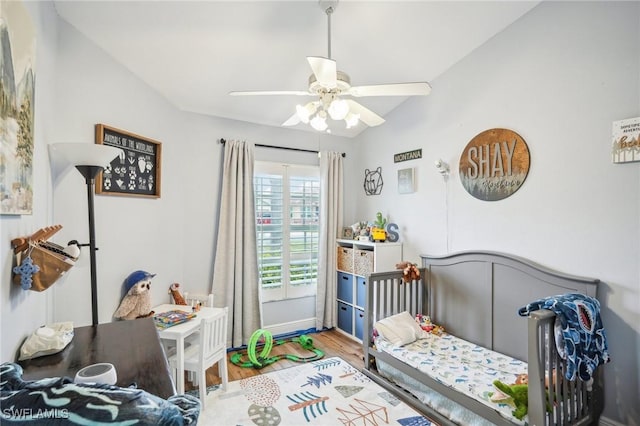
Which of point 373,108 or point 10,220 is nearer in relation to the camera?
point 10,220

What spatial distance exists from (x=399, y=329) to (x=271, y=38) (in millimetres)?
2505

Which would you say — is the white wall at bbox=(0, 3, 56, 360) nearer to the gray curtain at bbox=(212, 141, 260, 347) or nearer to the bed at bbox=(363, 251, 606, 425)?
the gray curtain at bbox=(212, 141, 260, 347)

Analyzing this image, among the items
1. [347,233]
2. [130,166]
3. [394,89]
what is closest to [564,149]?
[394,89]

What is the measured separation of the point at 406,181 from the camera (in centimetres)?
341

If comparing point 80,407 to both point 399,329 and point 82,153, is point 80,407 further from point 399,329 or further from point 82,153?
point 399,329

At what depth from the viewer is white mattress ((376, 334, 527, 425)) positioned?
1.98m

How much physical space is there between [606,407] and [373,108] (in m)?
3.07

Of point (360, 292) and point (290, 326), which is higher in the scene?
point (360, 292)

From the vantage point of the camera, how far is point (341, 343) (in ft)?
11.7

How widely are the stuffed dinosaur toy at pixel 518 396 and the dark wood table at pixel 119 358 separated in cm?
178

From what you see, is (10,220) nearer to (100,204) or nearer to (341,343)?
(100,204)

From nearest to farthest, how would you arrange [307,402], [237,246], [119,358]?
[119,358], [307,402], [237,246]

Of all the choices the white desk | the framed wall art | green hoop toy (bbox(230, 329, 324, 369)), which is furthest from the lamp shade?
green hoop toy (bbox(230, 329, 324, 369))

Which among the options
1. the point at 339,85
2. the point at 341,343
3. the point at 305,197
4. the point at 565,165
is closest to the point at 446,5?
the point at 339,85
